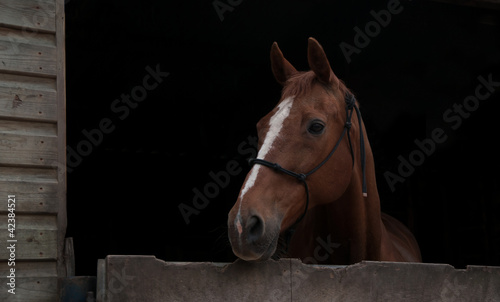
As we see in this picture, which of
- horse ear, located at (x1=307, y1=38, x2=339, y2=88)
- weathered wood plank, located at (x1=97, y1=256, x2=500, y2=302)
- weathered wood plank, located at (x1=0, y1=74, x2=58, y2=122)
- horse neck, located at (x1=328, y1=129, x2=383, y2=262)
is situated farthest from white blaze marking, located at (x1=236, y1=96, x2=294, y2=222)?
weathered wood plank, located at (x1=0, y1=74, x2=58, y2=122)

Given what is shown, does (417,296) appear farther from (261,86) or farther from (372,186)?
(261,86)

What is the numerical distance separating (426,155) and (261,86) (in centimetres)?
268

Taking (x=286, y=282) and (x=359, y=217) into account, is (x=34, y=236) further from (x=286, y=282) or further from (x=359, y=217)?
(x=359, y=217)

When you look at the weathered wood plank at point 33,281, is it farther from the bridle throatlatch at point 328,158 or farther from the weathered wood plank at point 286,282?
the bridle throatlatch at point 328,158

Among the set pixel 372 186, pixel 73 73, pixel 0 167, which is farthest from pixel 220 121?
pixel 0 167

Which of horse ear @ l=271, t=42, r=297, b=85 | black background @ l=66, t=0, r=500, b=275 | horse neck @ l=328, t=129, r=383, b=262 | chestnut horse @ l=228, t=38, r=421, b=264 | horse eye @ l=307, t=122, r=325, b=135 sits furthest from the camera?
black background @ l=66, t=0, r=500, b=275

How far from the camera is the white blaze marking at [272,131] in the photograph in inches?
99.6

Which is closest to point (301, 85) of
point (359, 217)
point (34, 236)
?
point (359, 217)

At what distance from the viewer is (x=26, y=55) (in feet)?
8.95

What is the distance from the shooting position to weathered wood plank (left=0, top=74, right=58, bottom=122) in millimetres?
2633

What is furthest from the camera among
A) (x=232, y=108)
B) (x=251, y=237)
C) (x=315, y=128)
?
(x=232, y=108)

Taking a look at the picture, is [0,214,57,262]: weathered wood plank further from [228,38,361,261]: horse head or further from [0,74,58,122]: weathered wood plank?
[228,38,361,261]: horse head

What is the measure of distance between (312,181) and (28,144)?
1.29m

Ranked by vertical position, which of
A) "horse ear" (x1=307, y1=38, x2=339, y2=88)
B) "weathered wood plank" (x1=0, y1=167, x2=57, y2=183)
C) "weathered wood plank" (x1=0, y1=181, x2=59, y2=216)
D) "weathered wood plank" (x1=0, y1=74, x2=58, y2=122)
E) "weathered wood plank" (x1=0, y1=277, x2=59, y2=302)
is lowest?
"weathered wood plank" (x1=0, y1=277, x2=59, y2=302)
